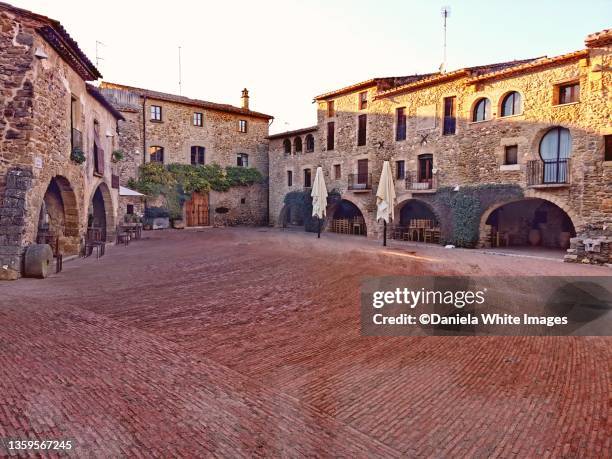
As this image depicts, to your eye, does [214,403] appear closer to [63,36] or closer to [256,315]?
[256,315]

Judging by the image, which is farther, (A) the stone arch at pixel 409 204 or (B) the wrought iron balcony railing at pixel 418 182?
(A) the stone arch at pixel 409 204

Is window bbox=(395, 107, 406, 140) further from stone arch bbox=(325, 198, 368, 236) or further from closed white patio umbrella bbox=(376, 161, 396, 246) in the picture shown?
closed white patio umbrella bbox=(376, 161, 396, 246)

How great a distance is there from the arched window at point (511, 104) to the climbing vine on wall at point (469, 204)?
10.9 ft

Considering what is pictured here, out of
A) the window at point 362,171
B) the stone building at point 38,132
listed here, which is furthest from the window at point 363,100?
the stone building at point 38,132

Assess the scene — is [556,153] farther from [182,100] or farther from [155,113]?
[155,113]

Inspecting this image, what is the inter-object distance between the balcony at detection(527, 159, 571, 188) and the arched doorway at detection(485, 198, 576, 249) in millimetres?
3159

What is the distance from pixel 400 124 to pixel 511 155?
271 inches

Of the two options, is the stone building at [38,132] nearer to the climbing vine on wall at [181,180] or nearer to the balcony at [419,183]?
the climbing vine on wall at [181,180]

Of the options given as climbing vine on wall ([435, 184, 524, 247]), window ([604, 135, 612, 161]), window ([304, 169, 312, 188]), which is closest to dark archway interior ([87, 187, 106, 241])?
window ([304, 169, 312, 188])

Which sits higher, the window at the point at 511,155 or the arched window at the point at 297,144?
the arched window at the point at 297,144

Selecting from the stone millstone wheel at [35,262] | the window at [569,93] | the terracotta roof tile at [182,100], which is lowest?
the stone millstone wheel at [35,262]

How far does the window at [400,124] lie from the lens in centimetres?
2330

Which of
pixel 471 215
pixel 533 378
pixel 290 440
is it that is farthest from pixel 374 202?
pixel 290 440

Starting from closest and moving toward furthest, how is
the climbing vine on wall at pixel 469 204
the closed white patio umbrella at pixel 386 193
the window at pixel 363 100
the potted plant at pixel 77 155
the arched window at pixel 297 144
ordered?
1. the potted plant at pixel 77 155
2. the closed white patio umbrella at pixel 386 193
3. the climbing vine on wall at pixel 469 204
4. the window at pixel 363 100
5. the arched window at pixel 297 144
